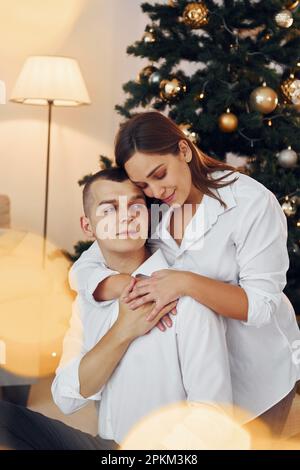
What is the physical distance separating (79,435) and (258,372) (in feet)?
1.33

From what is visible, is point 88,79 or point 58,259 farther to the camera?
point 88,79

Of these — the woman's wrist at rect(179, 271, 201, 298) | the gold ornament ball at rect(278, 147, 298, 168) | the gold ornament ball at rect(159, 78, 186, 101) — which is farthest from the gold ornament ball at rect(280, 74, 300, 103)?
the woman's wrist at rect(179, 271, 201, 298)

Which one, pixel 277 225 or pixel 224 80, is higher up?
pixel 224 80

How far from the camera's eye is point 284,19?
189cm

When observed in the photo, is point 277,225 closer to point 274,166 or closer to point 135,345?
point 135,345

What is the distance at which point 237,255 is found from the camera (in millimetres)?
1186

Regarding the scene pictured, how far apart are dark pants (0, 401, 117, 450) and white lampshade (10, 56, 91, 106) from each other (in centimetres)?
183

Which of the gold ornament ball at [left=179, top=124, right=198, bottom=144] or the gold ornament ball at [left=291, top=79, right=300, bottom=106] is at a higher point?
the gold ornament ball at [left=291, top=79, right=300, bottom=106]

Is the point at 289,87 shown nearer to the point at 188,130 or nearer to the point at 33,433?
the point at 188,130

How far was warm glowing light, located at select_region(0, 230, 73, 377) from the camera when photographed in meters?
2.06

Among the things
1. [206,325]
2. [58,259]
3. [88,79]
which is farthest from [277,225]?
[88,79]

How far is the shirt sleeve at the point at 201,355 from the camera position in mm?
1006

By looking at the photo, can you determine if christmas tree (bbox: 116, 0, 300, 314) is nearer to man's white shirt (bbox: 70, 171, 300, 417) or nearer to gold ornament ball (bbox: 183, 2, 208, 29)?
gold ornament ball (bbox: 183, 2, 208, 29)
